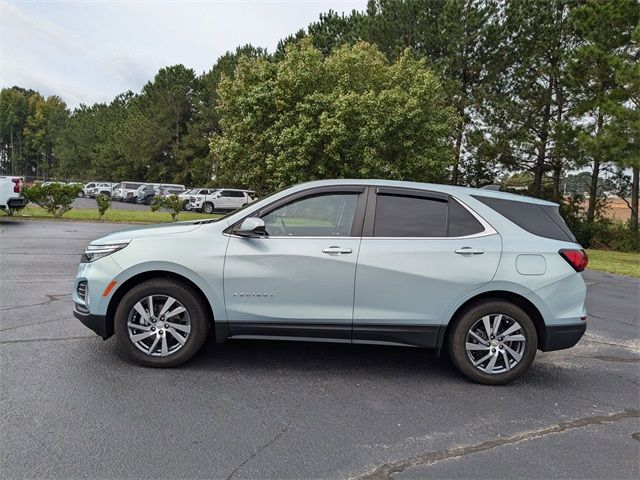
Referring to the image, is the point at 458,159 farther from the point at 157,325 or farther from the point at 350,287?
the point at 157,325

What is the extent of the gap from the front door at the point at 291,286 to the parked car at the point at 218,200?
101 ft

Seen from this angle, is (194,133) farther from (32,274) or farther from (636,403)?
(636,403)

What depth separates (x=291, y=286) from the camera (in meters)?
4.20

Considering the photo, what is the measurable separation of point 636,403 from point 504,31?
30001 mm

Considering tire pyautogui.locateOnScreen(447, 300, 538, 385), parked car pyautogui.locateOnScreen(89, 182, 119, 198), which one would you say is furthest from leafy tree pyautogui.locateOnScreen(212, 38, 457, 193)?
parked car pyautogui.locateOnScreen(89, 182, 119, 198)

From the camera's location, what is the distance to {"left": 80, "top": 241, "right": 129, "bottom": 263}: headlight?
433 cm

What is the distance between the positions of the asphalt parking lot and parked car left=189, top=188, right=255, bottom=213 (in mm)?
29750

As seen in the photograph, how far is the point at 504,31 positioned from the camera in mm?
29312

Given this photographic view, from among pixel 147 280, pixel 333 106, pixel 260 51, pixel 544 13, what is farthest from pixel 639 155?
pixel 260 51

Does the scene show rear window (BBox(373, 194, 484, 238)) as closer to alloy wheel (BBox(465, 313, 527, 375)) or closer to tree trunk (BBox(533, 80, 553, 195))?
alloy wheel (BBox(465, 313, 527, 375))

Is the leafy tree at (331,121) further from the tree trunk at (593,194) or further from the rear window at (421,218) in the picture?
the rear window at (421,218)

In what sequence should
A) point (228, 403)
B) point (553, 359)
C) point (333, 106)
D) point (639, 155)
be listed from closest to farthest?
→ 1. point (228, 403)
2. point (553, 359)
3. point (639, 155)
4. point (333, 106)

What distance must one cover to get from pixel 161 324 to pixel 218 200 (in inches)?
1243

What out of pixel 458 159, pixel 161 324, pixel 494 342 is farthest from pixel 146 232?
pixel 458 159
